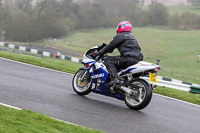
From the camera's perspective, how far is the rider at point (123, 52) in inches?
275

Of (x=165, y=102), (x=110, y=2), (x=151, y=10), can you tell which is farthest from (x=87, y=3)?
(x=165, y=102)

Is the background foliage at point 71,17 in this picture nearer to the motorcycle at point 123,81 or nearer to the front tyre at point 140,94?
the motorcycle at point 123,81

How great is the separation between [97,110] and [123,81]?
1.10m

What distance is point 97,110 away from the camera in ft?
20.9

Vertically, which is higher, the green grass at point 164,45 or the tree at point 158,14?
the tree at point 158,14

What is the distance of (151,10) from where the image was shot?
72000 mm

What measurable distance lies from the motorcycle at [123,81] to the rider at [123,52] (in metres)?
0.13

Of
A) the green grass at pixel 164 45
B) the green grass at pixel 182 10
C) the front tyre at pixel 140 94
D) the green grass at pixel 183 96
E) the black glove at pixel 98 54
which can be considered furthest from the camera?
the green grass at pixel 182 10

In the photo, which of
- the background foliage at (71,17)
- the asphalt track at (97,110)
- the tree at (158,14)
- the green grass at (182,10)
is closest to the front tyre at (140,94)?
the asphalt track at (97,110)

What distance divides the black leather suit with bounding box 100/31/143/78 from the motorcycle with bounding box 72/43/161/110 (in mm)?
143

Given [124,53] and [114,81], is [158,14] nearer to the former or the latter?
[124,53]

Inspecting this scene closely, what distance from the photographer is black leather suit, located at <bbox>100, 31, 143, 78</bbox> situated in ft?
22.9

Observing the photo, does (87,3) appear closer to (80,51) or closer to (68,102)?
(80,51)

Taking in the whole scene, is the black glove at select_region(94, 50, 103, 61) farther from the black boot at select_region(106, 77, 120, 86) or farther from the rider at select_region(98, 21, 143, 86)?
the black boot at select_region(106, 77, 120, 86)
